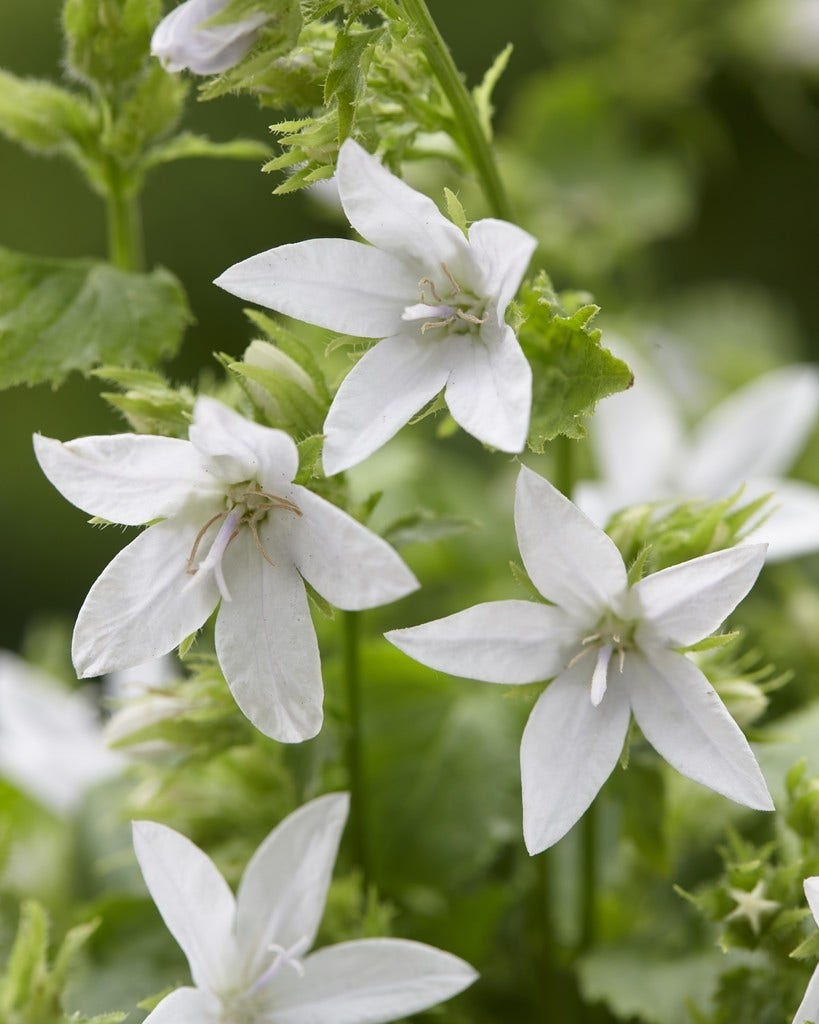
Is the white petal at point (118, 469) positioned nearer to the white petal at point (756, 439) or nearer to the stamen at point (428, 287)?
the stamen at point (428, 287)

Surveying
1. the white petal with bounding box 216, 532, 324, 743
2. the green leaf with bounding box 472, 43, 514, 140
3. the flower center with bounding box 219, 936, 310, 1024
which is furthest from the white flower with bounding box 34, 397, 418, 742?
the green leaf with bounding box 472, 43, 514, 140

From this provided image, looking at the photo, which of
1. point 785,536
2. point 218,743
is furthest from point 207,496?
point 785,536

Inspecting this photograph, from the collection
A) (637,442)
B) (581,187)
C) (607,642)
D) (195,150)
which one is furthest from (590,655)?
(581,187)

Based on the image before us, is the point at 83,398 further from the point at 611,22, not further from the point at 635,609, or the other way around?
the point at 635,609

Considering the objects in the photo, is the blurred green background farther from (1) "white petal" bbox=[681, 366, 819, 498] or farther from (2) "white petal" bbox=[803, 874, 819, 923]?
(2) "white petal" bbox=[803, 874, 819, 923]

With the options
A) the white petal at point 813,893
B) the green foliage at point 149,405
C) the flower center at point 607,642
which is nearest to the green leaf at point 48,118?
the green foliage at point 149,405
